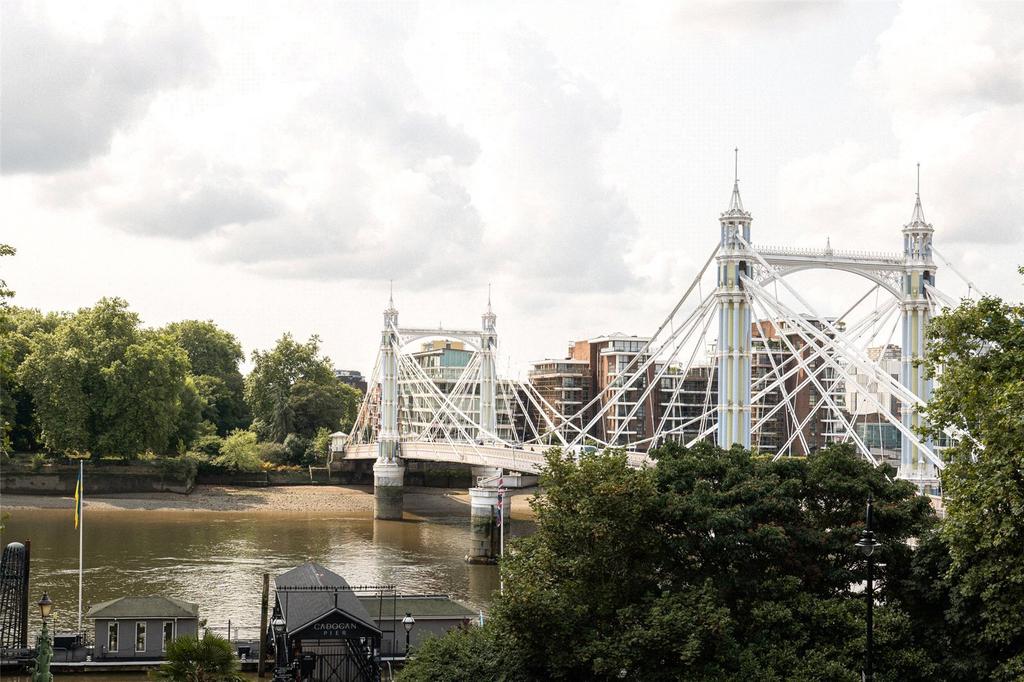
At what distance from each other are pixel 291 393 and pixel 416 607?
63.6m

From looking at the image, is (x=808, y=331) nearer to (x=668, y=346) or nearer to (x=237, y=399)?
(x=668, y=346)

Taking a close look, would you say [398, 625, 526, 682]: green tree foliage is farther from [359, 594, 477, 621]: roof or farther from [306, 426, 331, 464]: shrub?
[306, 426, 331, 464]: shrub

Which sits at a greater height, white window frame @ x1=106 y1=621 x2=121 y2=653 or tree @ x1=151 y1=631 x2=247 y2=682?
tree @ x1=151 y1=631 x2=247 y2=682

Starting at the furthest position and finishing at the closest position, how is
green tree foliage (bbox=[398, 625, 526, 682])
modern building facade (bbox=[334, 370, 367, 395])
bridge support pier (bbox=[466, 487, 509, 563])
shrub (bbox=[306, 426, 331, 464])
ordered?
modern building facade (bbox=[334, 370, 367, 395]), shrub (bbox=[306, 426, 331, 464]), bridge support pier (bbox=[466, 487, 509, 563]), green tree foliage (bbox=[398, 625, 526, 682])

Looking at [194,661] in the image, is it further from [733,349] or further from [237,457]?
[237,457]

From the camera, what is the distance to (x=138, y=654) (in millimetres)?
30812

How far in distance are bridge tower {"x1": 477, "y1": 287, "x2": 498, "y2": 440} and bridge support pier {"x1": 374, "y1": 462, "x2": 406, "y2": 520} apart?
7.84 metres

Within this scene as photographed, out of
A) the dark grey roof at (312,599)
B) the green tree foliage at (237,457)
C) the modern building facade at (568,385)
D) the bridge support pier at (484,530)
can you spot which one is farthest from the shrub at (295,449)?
the dark grey roof at (312,599)

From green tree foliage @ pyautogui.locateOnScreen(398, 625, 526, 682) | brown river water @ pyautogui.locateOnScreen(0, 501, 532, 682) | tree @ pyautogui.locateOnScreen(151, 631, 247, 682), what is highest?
tree @ pyautogui.locateOnScreen(151, 631, 247, 682)

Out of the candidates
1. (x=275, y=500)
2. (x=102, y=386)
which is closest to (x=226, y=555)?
(x=275, y=500)

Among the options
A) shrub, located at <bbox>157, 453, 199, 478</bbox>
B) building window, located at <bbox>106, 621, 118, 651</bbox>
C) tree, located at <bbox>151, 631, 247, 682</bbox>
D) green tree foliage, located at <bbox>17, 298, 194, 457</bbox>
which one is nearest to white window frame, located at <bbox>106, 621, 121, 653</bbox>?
building window, located at <bbox>106, 621, 118, 651</bbox>

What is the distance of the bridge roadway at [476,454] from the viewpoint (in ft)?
189

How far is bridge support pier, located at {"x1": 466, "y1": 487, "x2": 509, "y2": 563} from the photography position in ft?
177

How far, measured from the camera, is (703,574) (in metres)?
24.2
